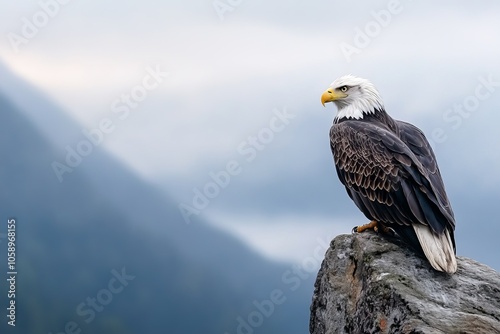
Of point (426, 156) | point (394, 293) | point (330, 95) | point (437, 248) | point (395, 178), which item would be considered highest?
point (330, 95)

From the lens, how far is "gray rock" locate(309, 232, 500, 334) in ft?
22.5

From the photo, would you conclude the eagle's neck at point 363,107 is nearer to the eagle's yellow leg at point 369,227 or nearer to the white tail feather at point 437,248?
the eagle's yellow leg at point 369,227

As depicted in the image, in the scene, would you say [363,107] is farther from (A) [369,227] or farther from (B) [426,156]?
(A) [369,227]

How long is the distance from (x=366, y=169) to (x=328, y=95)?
136cm

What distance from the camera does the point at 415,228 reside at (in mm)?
7785

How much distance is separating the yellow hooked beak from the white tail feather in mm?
2358

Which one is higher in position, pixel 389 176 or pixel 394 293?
pixel 389 176

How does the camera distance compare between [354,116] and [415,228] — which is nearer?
[415,228]

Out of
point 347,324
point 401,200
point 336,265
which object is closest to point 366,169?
A: point 401,200

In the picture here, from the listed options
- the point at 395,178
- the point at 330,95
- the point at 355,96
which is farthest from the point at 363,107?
the point at 395,178

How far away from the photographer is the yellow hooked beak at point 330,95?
9.30 meters

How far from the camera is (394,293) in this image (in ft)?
23.5

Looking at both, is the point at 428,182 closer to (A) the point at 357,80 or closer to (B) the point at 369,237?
(B) the point at 369,237

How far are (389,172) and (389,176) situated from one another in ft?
0.16
